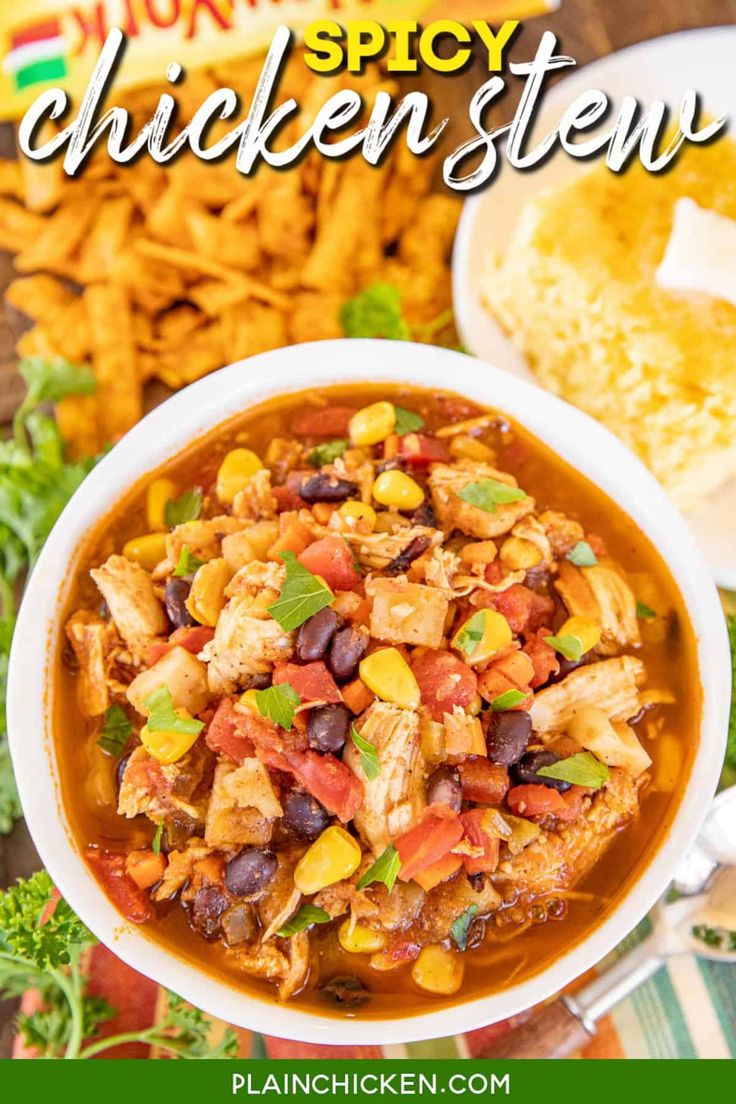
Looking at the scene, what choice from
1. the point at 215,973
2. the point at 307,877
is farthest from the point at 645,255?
the point at 215,973

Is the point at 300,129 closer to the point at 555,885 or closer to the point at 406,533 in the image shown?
the point at 406,533

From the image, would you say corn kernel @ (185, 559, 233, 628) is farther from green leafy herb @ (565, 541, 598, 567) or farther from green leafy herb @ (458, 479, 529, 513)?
green leafy herb @ (565, 541, 598, 567)

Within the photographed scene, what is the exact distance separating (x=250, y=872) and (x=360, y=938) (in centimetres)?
40

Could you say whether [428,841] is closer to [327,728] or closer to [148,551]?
[327,728]

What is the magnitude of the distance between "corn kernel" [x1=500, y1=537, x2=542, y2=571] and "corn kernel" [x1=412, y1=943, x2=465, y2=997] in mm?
1212

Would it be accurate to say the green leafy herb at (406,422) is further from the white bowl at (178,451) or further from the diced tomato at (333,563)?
the diced tomato at (333,563)

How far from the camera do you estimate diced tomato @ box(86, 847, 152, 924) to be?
3074 millimetres

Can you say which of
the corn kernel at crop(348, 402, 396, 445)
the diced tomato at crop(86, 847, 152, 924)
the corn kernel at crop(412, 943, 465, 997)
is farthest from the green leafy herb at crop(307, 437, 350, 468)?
the corn kernel at crop(412, 943, 465, 997)

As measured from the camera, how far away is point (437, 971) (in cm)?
302

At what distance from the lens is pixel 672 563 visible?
3.41m

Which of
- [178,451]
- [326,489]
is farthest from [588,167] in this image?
[178,451]

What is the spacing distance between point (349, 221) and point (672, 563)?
201 cm
